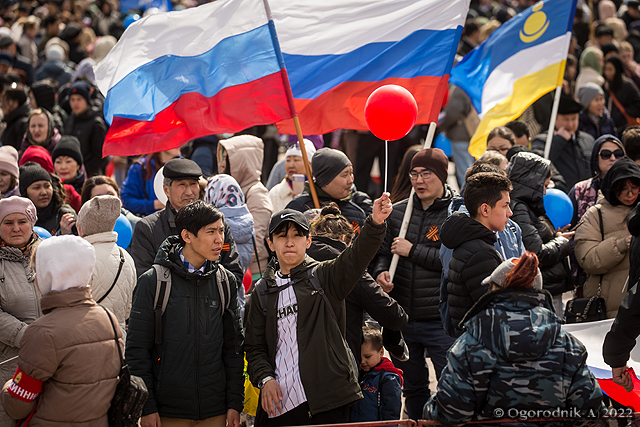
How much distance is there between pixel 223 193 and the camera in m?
5.63

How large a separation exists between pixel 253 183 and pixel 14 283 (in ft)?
9.20

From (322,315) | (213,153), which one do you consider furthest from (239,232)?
(213,153)

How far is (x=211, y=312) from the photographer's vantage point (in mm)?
4195

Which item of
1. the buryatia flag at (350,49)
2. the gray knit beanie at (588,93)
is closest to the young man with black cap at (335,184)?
the buryatia flag at (350,49)

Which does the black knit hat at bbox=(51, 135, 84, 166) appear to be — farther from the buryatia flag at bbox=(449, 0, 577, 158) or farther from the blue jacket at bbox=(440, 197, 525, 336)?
the blue jacket at bbox=(440, 197, 525, 336)

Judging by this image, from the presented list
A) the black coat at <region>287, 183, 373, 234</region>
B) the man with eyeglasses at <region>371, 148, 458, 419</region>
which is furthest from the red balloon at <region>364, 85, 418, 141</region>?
the black coat at <region>287, 183, 373, 234</region>

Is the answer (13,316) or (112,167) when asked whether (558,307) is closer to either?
(13,316)

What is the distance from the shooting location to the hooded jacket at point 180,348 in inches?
161

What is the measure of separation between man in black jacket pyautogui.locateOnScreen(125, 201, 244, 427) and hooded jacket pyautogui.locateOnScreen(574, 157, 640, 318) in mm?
2936

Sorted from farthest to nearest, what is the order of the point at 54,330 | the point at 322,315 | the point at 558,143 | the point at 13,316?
the point at 558,143
the point at 13,316
the point at 322,315
the point at 54,330

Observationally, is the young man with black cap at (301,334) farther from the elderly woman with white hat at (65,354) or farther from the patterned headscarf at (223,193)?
the patterned headscarf at (223,193)

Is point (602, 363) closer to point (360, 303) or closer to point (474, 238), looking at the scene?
point (474, 238)

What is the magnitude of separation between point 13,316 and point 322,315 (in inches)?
75.6

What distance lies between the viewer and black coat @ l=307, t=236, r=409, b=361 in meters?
4.54
